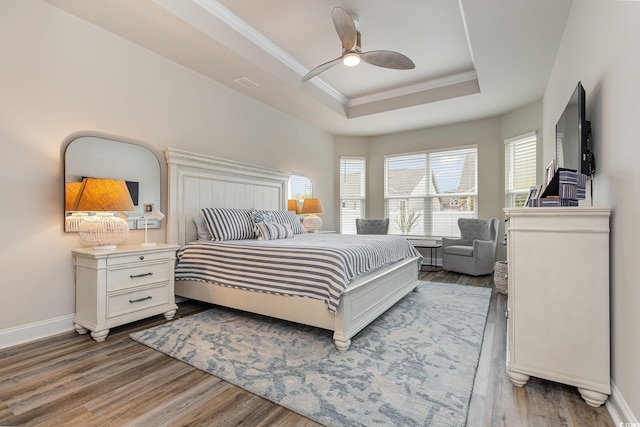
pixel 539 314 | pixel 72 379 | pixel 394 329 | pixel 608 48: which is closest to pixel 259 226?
pixel 394 329

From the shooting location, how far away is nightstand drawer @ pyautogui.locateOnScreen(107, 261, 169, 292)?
260 cm

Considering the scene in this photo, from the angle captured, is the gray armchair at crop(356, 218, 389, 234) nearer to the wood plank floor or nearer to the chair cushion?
the chair cushion

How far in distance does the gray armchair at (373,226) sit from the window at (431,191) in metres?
0.69

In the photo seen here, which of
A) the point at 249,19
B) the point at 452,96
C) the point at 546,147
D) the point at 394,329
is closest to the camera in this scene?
the point at 394,329

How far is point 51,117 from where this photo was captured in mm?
2639

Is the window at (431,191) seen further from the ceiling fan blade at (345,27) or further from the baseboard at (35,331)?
the baseboard at (35,331)

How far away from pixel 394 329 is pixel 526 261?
1323 mm

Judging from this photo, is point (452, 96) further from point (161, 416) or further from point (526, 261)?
point (161, 416)

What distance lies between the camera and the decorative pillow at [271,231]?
145 inches

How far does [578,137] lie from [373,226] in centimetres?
434

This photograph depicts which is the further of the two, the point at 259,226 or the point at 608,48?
the point at 259,226

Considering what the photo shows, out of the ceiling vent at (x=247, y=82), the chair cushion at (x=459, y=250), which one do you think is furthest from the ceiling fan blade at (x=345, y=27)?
the chair cushion at (x=459, y=250)

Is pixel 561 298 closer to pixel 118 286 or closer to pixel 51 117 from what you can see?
pixel 118 286

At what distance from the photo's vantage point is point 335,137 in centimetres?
682
